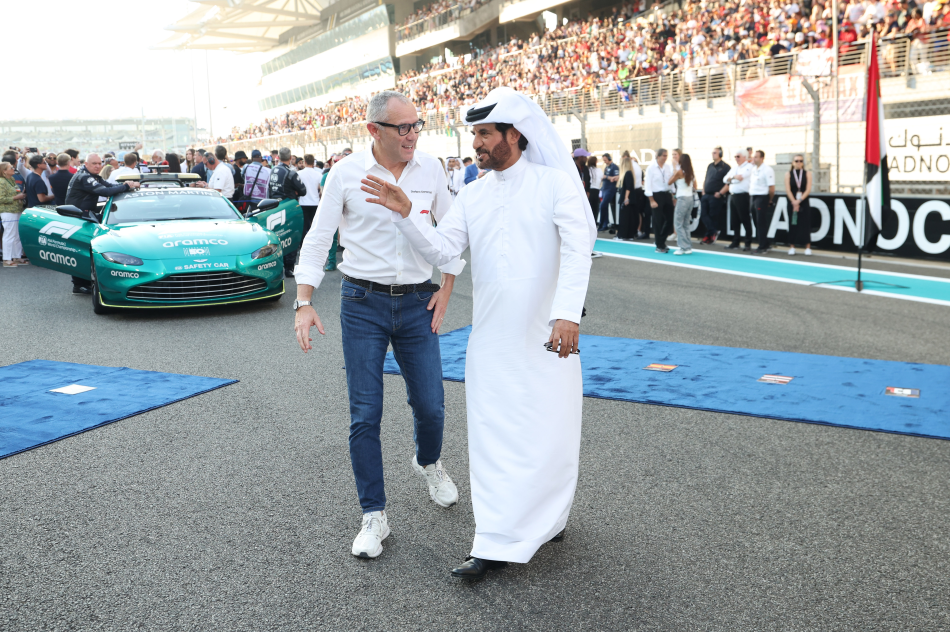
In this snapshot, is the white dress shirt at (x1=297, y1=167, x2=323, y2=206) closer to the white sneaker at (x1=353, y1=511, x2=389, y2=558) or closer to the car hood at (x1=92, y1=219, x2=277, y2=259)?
the car hood at (x1=92, y1=219, x2=277, y2=259)

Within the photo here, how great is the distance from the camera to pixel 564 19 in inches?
1494

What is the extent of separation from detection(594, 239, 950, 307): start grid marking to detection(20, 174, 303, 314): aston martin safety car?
248 inches

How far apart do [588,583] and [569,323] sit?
0.95 meters

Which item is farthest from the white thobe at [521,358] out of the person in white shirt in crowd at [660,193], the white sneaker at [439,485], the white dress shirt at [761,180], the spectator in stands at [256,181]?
the person in white shirt in crowd at [660,193]

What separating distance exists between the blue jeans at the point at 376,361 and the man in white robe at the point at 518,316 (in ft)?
1.12

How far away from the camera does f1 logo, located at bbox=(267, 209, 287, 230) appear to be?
10.3 metres

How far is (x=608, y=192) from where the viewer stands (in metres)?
17.4

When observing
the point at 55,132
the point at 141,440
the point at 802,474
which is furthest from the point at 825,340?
the point at 55,132

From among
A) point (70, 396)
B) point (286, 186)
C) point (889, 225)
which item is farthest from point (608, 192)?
point (70, 396)

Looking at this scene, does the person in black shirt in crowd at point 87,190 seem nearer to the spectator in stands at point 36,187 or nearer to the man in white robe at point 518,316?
the spectator in stands at point 36,187

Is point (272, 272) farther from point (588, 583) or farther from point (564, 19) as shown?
point (564, 19)

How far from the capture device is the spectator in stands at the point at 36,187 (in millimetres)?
13766

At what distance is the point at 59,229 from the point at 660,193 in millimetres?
9225

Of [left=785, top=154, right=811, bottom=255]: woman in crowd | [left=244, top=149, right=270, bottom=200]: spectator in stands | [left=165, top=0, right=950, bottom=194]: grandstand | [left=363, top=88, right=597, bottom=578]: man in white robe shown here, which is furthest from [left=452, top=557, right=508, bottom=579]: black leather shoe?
[left=785, top=154, right=811, bottom=255]: woman in crowd
